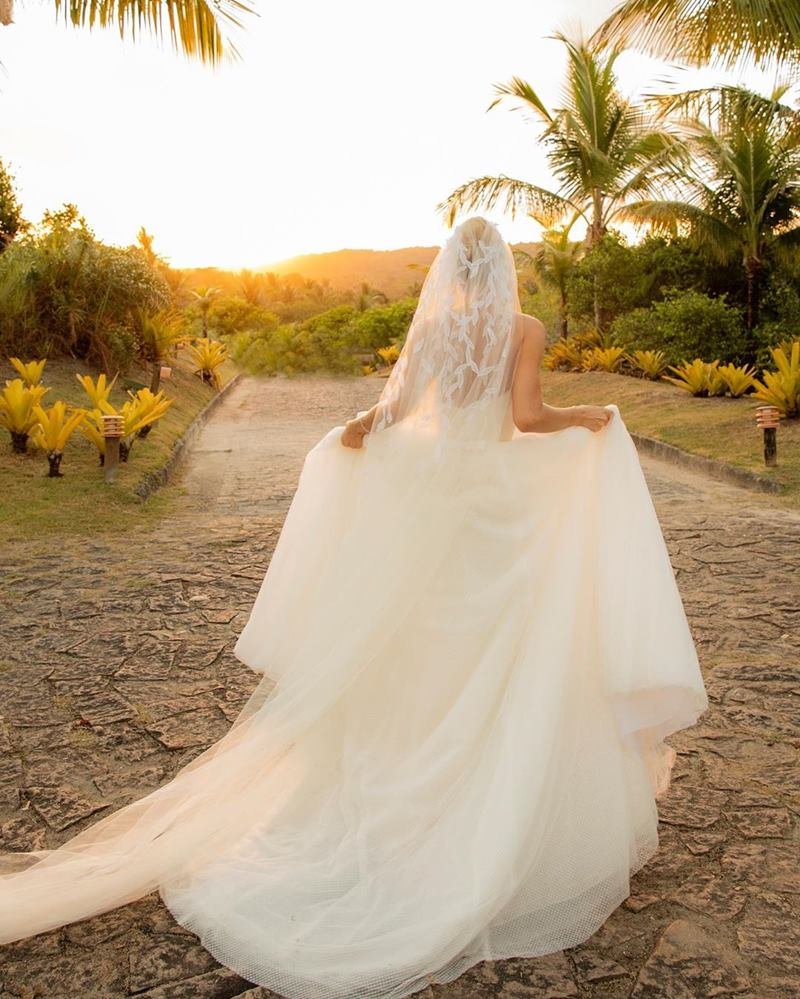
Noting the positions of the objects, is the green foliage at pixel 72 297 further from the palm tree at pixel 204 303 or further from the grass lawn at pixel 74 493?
the palm tree at pixel 204 303

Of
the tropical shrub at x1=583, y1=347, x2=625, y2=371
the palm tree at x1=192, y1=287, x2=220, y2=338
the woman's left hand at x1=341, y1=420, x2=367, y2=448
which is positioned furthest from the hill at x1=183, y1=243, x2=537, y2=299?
the woman's left hand at x1=341, y1=420, x2=367, y2=448

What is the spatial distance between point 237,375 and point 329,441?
28.2m

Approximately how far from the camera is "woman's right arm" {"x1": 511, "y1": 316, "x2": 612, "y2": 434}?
9.99 ft

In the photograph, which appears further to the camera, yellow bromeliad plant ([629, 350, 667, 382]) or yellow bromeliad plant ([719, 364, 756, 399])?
yellow bromeliad plant ([629, 350, 667, 382])

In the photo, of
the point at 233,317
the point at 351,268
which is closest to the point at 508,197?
the point at 233,317

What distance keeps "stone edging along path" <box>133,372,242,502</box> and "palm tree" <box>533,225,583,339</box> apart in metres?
10.1

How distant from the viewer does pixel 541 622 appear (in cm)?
282

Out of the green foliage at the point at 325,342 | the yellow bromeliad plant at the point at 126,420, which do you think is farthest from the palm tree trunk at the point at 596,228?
the yellow bromeliad plant at the point at 126,420

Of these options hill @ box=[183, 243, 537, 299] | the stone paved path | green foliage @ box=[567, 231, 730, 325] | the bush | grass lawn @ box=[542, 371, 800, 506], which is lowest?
the stone paved path

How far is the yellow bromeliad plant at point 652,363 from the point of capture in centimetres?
1889

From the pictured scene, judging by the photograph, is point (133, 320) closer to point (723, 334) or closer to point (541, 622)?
point (723, 334)

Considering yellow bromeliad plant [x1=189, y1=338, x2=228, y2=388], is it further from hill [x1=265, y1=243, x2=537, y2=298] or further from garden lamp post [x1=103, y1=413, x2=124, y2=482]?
hill [x1=265, y1=243, x2=537, y2=298]

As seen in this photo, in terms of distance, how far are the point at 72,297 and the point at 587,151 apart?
12.5 m

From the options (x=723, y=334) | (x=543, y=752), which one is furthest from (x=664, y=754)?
(x=723, y=334)
